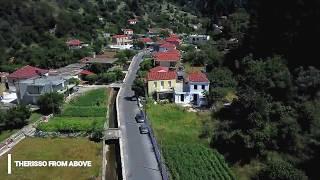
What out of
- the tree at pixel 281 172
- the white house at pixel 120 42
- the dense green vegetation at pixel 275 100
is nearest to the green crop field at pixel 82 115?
the dense green vegetation at pixel 275 100

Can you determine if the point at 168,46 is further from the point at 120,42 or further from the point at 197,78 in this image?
the point at 197,78

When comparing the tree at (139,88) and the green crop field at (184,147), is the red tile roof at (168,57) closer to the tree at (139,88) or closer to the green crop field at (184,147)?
the tree at (139,88)

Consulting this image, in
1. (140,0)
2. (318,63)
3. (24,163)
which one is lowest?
(24,163)

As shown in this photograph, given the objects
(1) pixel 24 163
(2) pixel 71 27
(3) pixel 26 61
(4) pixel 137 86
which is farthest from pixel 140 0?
(1) pixel 24 163

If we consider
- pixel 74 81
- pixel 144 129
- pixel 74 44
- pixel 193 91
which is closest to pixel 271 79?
pixel 193 91

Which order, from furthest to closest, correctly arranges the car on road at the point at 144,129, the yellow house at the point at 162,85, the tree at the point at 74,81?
1. the tree at the point at 74,81
2. the yellow house at the point at 162,85
3. the car on road at the point at 144,129

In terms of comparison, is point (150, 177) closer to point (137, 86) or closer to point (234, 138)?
point (234, 138)

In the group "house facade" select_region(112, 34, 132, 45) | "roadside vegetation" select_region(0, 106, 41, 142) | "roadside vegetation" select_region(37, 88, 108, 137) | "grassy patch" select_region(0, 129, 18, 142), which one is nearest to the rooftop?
"roadside vegetation" select_region(37, 88, 108, 137)
